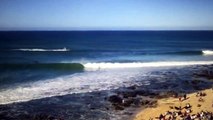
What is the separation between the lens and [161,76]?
999 inches

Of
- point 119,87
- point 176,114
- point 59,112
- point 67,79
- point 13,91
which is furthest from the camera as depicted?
point 67,79

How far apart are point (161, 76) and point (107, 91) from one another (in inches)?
299

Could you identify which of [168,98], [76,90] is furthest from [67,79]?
[168,98]

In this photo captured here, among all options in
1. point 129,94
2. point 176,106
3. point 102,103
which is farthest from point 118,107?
point 176,106

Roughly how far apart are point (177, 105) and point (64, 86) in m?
8.78

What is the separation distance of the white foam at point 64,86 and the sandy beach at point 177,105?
542cm

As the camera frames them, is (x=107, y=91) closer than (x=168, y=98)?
No

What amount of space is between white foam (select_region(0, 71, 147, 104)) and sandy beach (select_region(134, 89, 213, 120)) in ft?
17.8

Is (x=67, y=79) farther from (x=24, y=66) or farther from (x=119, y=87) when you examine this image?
(x=24, y=66)

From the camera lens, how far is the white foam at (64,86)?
18062 millimetres

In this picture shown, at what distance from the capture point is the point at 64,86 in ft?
68.6

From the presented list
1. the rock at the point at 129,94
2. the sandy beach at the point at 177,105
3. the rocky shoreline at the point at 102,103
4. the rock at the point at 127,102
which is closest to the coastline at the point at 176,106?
the sandy beach at the point at 177,105

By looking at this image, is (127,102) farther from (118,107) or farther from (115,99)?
(118,107)

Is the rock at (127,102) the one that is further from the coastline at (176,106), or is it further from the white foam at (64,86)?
the white foam at (64,86)
